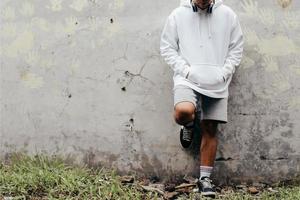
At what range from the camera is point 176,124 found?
562 cm

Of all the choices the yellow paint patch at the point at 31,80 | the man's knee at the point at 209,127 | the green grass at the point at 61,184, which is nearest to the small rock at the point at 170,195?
the green grass at the point at 61,184

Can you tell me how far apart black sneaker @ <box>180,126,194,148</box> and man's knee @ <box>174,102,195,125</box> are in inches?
12.9

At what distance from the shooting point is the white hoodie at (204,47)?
16.9 feet

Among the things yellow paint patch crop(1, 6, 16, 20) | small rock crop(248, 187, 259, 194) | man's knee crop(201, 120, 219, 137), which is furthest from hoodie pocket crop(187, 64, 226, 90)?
yellow paint patch crop(1, 6, 16, 20)

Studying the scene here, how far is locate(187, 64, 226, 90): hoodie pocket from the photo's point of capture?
514 centimetres

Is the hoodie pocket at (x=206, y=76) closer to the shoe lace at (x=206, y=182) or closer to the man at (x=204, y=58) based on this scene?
the man at (x=204, y=58)

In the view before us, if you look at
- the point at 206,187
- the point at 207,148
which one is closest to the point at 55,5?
the point at 207,148

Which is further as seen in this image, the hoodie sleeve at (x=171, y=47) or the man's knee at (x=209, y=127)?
the man's knee at (x=209, y=127)

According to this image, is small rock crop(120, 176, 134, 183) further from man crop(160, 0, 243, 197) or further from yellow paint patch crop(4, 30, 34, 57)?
yellow paint patch crop(4, 30, 34, 57)

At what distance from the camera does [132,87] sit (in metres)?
5.63

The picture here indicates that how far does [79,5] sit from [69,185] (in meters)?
1.69

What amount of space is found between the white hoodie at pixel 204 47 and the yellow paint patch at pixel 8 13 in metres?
1.49

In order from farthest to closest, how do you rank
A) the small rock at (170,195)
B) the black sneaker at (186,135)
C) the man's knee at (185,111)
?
the black sneaker at (186,135), the small rock at (170,195), the man's knee at (185,111)

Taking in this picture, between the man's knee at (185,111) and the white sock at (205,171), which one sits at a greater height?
the man's knee at (185,111)
